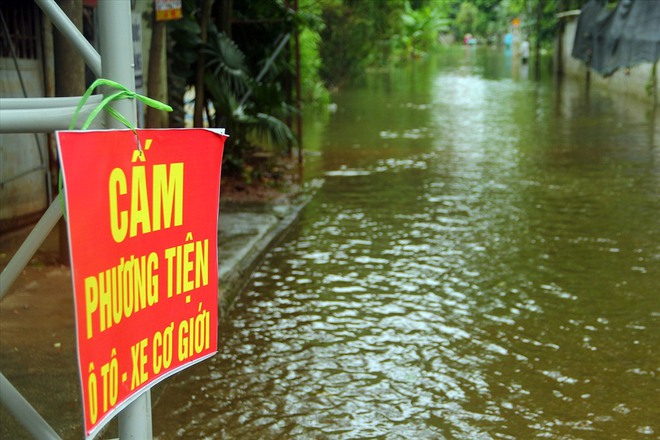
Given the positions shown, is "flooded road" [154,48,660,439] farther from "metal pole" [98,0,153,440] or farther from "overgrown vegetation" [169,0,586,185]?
"metal pole" [98,0,153,440]

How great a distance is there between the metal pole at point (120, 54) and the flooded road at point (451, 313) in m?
2.06

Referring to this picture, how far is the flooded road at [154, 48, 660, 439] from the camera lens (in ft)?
15.2

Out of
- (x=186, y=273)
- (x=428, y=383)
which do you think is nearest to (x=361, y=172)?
(x=428, y=383)

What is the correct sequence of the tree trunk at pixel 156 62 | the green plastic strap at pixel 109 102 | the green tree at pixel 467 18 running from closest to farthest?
the green plastic strap at pixel 109 102, the tree trunk at pixel 156 62, the green tree at pixel 467 18

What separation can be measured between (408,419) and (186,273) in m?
2.40

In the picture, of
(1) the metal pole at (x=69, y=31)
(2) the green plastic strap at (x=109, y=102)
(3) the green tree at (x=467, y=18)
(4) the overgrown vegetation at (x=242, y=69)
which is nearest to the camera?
(2) the green plastic strap at (x=109, y=102)

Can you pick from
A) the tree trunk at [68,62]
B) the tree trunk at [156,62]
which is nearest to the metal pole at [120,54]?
the tree trunk at [68,62]

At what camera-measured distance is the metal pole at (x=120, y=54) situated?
2.34m

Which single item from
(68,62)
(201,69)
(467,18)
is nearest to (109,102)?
(68,62)

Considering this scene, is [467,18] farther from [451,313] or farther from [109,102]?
[109,102]

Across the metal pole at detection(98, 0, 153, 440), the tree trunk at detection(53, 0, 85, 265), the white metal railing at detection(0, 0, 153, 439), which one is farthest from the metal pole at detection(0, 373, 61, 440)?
the tree trunk at detection(53, 0, 85, 265)

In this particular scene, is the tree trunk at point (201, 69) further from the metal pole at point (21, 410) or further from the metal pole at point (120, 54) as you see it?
the metal pole at point (21, 410)

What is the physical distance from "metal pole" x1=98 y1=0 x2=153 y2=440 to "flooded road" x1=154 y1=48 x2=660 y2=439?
6.75 feet

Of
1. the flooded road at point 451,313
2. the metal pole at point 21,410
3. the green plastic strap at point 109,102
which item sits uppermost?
the green plastic strap at point 109,102
